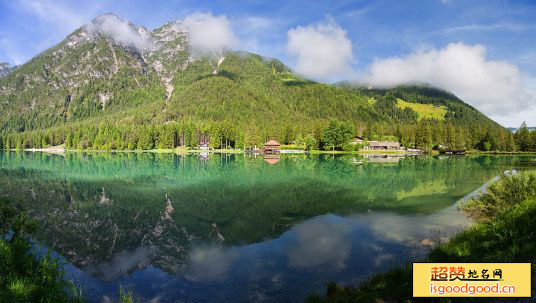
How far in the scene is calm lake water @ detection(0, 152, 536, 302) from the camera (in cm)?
1305

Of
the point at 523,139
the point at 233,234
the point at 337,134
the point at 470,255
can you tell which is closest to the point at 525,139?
the point at 523,139

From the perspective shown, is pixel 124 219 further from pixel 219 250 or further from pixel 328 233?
pixel 328 233

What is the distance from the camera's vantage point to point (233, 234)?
20078 mm

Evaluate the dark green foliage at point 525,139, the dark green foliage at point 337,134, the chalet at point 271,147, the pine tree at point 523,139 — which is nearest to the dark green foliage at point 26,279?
the dark green foliage at point 337,134

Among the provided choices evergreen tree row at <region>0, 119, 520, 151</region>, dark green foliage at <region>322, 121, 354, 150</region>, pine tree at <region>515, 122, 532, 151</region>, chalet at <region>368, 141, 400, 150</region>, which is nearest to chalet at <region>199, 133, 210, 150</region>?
evergreen tree row at <region>0, 119, 520, 151</region>

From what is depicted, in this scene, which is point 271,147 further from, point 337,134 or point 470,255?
point 470,255

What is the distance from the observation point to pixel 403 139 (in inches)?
6201

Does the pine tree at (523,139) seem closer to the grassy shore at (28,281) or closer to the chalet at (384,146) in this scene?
the chalet at (384,146)

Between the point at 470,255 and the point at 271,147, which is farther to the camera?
the point at 271,147

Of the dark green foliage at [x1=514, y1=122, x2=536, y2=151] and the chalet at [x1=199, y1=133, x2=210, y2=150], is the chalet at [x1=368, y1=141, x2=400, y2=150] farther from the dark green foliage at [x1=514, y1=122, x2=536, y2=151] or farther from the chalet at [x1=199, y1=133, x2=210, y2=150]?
the chalet at [x1=199, y1=133, x2=210, y2=150]

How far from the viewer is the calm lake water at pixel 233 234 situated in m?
13.1

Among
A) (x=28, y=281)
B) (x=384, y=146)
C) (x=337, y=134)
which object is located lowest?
(x=28, y=281)

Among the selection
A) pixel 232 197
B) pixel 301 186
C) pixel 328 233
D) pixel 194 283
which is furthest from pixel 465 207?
pixel 194 283

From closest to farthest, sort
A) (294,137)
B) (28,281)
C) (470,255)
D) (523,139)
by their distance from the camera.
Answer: (28,281)
(470,255)
(523,139)
(294,137)
